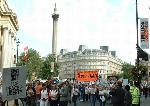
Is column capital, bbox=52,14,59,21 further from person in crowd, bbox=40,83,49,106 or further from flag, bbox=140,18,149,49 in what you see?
person in crowd, bbox=40,83,49,106

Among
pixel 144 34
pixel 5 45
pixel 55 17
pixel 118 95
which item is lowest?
pixel 118 95

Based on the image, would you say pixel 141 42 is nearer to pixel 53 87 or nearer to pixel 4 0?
pixel 53 87

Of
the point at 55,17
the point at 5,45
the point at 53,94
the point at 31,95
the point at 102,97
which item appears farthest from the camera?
the point at 55,17

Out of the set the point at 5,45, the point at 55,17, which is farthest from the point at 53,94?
the point at 55,17

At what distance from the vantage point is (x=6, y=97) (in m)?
13.0

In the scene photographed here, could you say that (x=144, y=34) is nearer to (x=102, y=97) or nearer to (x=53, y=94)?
(x=102, y=97)

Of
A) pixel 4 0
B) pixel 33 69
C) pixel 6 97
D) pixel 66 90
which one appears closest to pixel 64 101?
pixel 66 90

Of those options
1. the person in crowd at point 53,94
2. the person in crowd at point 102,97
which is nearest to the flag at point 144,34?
the person in crowd at point 102,97

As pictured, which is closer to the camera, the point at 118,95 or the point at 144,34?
the point at 118,95

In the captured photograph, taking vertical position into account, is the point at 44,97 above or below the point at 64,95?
below

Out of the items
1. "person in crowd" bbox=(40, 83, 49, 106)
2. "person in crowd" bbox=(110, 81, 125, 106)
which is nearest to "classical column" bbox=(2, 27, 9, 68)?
"person in crowd" bbox=(40, 83, 49, 106)

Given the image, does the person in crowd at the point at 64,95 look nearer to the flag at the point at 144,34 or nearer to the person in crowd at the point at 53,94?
the person in crowd at the point at 53,94

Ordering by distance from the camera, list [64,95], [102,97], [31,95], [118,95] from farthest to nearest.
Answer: [102,97]
[31,95]
[64,95]
[118,95]

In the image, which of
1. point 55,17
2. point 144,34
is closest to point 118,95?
point 144,34
